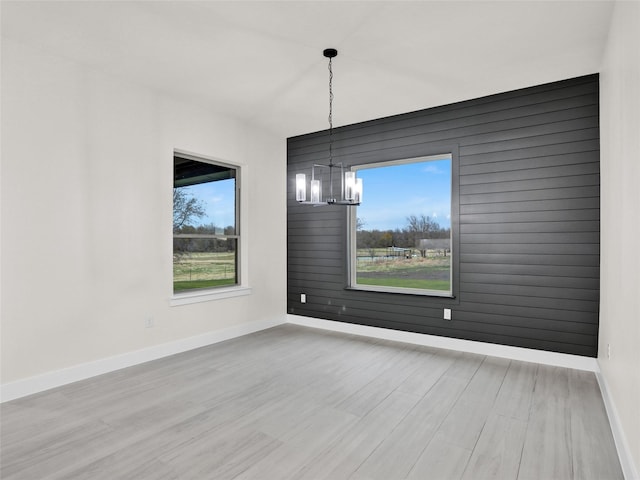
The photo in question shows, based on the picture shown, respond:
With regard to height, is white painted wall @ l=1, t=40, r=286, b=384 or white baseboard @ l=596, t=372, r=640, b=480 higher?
white painted wall @ l=1, t=40, r=286, b=384

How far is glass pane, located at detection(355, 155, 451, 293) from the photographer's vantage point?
4.56 metres

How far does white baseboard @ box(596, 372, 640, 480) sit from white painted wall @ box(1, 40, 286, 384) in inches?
150

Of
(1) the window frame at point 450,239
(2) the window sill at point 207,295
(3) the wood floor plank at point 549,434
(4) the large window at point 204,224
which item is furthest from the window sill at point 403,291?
(4) the large window at point 204,224

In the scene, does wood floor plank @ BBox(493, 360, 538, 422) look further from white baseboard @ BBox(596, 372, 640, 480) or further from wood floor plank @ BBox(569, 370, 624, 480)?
white baseboard @ BBox(596, 372, 640, 480)

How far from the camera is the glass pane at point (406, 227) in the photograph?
179 inches

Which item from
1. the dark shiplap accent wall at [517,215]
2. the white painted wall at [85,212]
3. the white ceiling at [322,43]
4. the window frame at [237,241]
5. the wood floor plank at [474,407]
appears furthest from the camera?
the window frame at [237,241]

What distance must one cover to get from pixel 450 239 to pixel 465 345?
1188 millimetres

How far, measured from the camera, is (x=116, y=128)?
3.68 meters

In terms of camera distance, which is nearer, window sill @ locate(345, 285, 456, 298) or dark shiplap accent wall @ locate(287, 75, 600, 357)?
dark shiplap accent wall @ locate(287, 75, 600, 357)

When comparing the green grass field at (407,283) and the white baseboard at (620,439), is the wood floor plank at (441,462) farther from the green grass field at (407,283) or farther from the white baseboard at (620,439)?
the green grass field at (407,283)

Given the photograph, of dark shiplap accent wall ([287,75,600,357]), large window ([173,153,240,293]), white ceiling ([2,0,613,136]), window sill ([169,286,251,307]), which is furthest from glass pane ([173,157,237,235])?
dark shiplap accent wall ([287,75,600,357])

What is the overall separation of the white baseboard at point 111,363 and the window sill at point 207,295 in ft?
1.32

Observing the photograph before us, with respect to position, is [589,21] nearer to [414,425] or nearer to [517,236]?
[517,236]

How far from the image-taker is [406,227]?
15.9 ft
